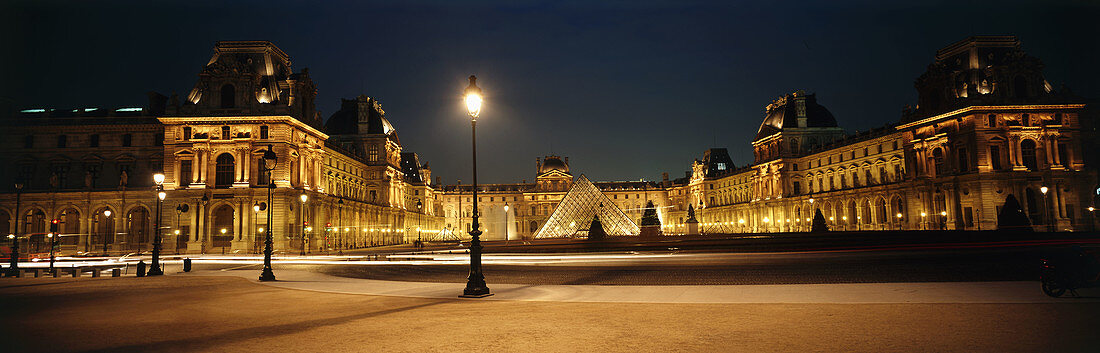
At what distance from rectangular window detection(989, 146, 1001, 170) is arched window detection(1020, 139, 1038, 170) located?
1748 millimetres

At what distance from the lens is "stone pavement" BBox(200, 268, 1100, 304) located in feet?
28.9

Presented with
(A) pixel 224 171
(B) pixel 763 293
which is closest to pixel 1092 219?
(B) pixel 763 293

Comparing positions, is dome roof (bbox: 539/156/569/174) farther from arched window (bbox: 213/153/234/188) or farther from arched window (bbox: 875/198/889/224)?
arched window (bbox: 213/153/234/188)

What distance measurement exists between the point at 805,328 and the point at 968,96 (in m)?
46.8

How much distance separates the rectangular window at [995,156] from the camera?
42750 millimetres

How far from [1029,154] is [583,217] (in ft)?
108

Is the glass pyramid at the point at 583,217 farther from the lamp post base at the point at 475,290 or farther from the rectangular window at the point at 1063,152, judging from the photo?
the lamp post base at the point at 475,290

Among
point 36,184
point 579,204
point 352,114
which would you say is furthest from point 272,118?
point 352,114

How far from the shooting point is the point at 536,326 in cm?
702

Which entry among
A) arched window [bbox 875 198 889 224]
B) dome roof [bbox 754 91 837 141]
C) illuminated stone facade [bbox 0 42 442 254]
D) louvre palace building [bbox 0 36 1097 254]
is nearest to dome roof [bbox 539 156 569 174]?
dome roof [bbox 754 91 837 141]

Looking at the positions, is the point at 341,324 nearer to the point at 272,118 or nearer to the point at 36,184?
the point at 272,118

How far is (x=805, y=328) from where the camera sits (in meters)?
6.58

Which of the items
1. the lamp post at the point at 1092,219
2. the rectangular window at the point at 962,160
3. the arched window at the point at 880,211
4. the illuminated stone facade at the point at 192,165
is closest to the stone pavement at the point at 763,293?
the illuminated stone facade at the point at 192,165

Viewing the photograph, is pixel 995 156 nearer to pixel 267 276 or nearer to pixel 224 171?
pixel 267 276
